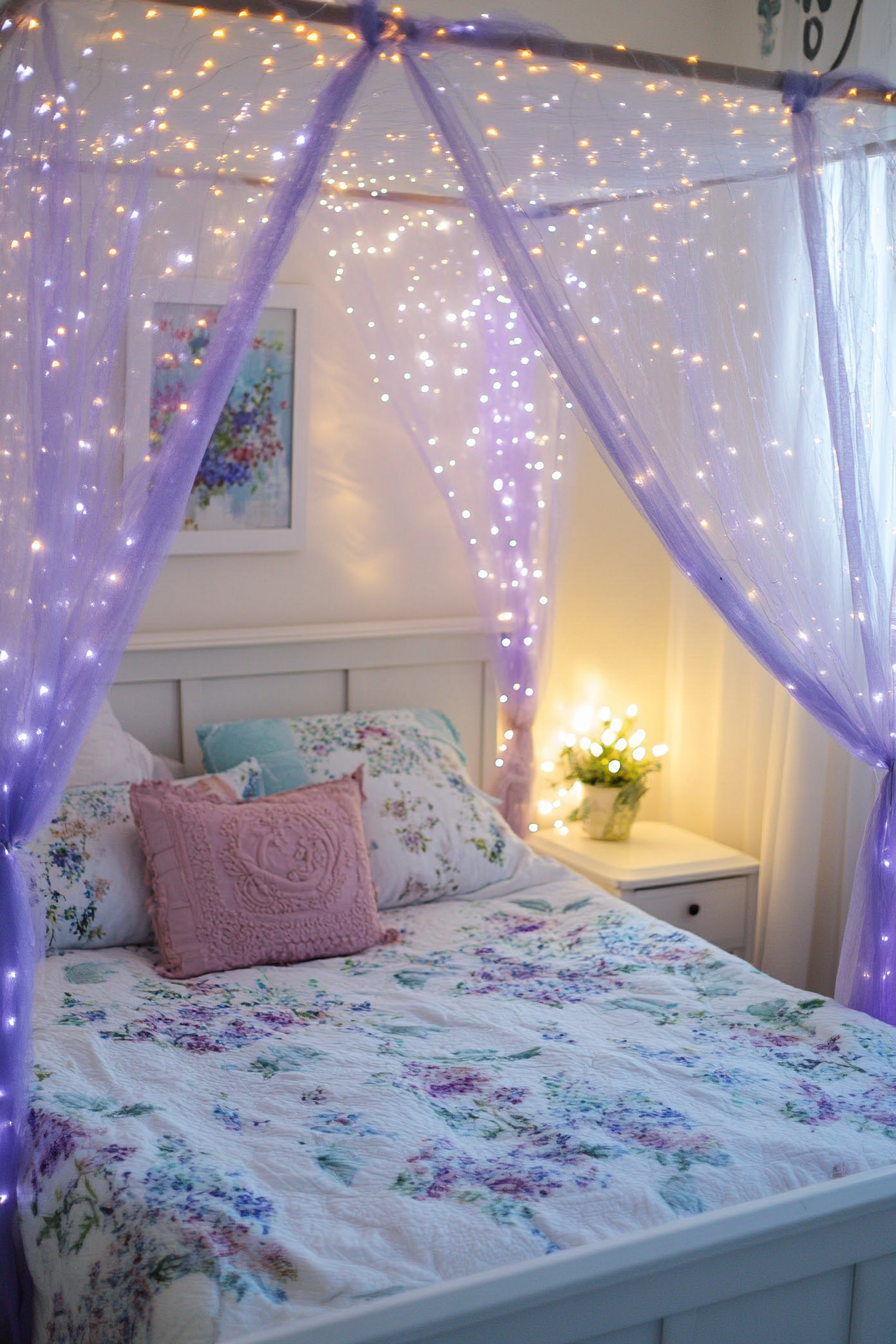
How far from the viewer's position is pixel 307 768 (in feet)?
10.7

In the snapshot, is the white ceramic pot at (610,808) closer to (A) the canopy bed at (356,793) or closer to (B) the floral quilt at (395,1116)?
(A) the canopy bed at (356,793)

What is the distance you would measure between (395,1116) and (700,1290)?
22.1 inches

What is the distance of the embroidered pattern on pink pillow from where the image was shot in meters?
2.73

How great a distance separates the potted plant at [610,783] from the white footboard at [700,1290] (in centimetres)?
198

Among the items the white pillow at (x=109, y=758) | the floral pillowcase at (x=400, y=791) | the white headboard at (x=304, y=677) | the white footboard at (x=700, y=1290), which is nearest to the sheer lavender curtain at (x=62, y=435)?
the white footboard at (x=700, y=1290)

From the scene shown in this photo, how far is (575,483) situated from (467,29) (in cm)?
165

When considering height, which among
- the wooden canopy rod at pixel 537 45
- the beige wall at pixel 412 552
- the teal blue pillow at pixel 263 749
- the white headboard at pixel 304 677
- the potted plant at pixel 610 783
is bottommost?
the potted plant at pixel 610 783

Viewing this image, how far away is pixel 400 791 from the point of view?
10.6 feet

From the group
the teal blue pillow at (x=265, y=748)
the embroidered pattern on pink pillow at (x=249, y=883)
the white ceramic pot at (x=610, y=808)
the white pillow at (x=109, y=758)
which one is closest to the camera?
the embroidered pattern on pink pillow at (x=249, y=883)

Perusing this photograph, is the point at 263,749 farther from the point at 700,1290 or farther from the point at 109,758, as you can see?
the point at 700,1290

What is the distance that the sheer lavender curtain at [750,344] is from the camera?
2293 millimetres

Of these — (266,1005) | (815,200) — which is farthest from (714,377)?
(266,1005)

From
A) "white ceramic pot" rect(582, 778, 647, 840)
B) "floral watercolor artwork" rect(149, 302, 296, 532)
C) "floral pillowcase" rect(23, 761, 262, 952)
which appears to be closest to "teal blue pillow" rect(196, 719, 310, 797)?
"floral pillowcase" rect(23, 761, 262, 952)

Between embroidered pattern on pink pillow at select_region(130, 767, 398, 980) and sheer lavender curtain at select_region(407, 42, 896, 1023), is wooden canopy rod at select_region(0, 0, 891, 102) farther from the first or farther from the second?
embroidered pattern on pink pillow at select_region(130, 767, 398, 980)
